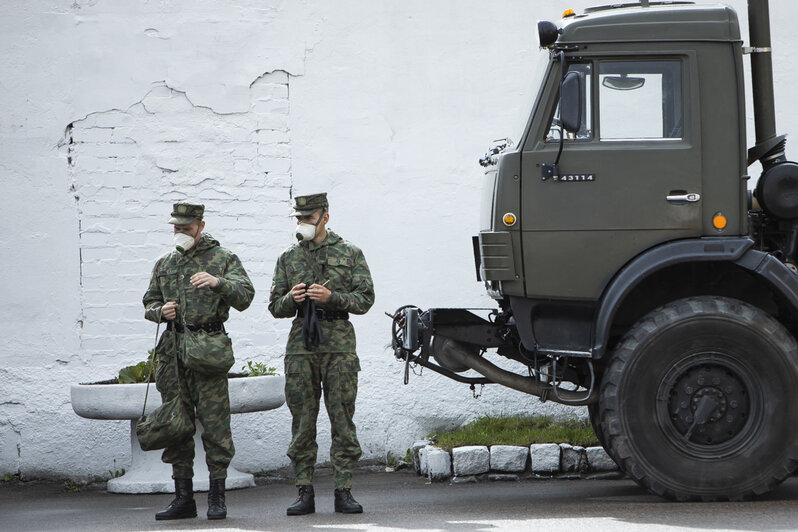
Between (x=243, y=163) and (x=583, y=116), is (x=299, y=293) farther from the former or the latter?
(x=243, y=163)

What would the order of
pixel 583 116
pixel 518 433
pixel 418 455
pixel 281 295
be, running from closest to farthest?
1. pixel 583 116
2. pixel 281 295
3. pixel 518 433
4. pixel 418 455

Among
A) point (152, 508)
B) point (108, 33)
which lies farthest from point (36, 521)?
point (108, 33)

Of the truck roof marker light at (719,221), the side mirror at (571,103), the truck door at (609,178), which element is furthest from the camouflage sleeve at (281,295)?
the truck roof marker light at (719,221)

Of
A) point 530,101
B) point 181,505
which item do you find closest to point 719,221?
point 530,101

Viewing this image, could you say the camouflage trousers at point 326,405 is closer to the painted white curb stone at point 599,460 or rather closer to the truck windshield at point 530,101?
the truck windshield at point 530,101

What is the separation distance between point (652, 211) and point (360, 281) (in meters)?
1.72

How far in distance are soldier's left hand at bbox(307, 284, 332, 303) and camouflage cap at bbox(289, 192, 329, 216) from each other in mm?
490

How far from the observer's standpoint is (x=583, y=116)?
6250mm

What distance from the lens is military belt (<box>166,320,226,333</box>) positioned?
6.28m

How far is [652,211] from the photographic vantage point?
20.3 ft

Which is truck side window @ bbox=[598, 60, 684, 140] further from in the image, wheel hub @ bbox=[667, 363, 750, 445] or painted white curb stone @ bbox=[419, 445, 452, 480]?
painted white curb stone @ bbox=[419, 445, 452, 480]

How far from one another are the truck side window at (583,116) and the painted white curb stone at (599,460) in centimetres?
256

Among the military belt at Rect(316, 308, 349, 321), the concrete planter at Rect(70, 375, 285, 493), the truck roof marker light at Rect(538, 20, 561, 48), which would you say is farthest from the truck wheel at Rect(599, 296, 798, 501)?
the concrete planter at Rect(70, 375, 285, 493)

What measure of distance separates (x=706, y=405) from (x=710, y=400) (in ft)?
0.13
